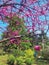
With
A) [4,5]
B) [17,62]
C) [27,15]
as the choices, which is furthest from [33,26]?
[17,62]

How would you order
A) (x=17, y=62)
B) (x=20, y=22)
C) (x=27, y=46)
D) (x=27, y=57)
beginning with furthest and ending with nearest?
(x=27, y=46) < (x=27, y=57) < (x=17, y=62) < (x=20, y=22)

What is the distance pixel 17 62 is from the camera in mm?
22953

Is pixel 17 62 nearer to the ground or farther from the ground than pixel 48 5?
farther from the ground

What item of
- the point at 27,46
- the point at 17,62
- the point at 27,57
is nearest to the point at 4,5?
the point at 17,62

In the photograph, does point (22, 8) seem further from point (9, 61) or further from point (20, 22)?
point (9, 61)

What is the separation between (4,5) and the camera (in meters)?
4.53

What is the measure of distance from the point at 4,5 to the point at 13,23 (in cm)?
50

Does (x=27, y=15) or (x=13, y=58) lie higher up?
(x=13, y=58)

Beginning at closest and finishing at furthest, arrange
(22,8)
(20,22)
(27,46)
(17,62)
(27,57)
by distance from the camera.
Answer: (22,8), (20,22), (17,62), (27,57), (27,46)

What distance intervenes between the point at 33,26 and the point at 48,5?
43cm

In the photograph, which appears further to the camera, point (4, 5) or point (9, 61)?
point (9, 61)

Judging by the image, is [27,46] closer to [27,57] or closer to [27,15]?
[27,57]

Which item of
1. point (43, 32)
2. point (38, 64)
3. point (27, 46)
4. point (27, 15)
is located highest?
point (27, 46)

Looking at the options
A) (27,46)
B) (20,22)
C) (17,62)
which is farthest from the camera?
(27,46)
